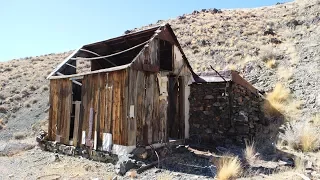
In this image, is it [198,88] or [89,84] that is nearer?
[89,84]

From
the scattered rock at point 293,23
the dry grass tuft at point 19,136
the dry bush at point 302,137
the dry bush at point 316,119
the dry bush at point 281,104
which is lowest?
the dry grass tuft at point 19,136

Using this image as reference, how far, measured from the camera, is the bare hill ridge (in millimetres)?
14484

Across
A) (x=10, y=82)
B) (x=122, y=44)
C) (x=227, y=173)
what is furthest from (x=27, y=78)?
(x=227, y=173)

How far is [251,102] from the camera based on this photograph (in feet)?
39.3

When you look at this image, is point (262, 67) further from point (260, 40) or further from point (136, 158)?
point (136, 158)

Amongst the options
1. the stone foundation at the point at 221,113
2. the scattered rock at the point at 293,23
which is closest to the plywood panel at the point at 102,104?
the stone foundation at the point at 221,113

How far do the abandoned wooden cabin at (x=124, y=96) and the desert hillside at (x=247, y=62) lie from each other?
4986mm

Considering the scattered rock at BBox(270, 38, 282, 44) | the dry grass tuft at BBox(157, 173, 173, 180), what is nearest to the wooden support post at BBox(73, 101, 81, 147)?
the dry grass tuft at BBox(157, 173, 173, 180)

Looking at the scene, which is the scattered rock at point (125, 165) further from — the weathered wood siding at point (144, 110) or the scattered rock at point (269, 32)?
the scattered rock at point (269, 32)

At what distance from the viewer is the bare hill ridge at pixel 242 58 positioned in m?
14.5

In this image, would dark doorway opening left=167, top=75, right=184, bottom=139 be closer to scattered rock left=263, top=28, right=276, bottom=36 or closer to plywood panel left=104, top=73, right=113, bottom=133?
plywood panel left=104, top=73, right=113, bottom=133

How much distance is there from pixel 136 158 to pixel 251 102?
606 centimetres

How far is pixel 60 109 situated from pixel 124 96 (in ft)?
11.9

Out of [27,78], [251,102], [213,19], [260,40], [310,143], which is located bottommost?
[310,143]
